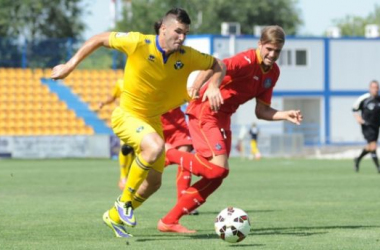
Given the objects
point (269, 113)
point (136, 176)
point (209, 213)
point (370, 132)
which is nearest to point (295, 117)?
point (269, 113)

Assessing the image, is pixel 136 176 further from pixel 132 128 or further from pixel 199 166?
pixel 199 166

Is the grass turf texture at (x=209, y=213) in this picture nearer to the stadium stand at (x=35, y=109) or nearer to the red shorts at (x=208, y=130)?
the red shorts at (x=208, y=130)

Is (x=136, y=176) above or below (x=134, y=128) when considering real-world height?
below

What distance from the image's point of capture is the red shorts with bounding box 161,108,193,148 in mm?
13711

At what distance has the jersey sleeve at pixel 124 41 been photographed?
376 inches

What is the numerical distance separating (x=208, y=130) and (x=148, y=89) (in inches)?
50.5

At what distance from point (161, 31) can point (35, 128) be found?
111 ft

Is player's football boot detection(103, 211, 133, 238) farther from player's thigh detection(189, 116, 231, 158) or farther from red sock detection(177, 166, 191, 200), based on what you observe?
red sock detection(177, 166, 191, 200)

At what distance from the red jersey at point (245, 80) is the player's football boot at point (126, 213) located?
6.22ft

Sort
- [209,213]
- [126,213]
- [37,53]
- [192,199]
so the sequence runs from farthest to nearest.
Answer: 1. [37,53]
2. [209,213]
3. [192,199]
4. [126,213]

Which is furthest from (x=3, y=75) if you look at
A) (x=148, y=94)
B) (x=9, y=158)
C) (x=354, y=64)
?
(x=148, y=94)

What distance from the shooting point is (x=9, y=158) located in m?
38.9

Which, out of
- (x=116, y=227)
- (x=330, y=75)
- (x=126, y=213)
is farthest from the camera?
(x=330, y=75)

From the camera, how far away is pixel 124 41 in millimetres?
9602
